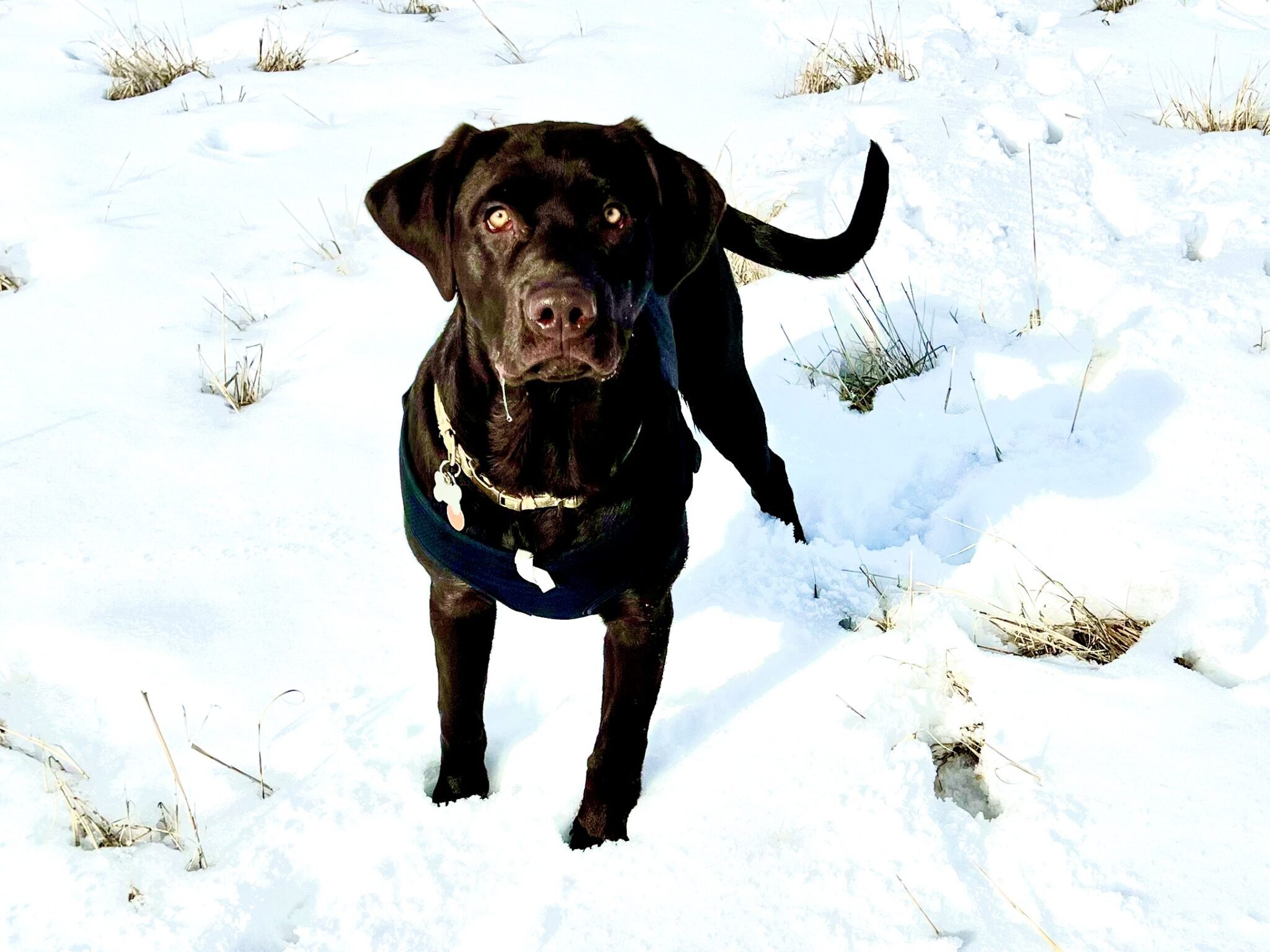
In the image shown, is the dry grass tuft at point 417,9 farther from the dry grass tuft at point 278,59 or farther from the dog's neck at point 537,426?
the dog's neck at point 537,426

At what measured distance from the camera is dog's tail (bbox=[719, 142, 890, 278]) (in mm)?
2885

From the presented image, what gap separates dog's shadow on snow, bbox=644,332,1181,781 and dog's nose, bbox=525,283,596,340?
1.15 metres

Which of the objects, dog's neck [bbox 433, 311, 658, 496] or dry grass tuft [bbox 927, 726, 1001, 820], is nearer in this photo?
dog's neck [bbox 433, 311, 658, 496]

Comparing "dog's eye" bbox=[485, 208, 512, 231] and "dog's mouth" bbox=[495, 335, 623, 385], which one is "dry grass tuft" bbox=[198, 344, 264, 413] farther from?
"dog's mouth" bbox=[495, 335, 623, 385]

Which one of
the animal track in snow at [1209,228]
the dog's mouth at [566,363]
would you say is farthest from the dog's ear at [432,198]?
the animal track in snow at [1209,228]

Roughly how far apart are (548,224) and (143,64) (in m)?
4.78

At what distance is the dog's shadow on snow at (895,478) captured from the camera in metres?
2.78

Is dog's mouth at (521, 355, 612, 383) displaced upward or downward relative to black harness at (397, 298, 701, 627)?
upward

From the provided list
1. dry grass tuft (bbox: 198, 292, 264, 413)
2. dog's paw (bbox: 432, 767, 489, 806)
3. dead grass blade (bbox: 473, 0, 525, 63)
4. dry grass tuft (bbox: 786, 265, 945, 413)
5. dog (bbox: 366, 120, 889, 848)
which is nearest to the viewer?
dog (bbox: 366, 120, 889, 848)

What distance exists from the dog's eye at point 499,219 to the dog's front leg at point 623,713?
73 centimetres

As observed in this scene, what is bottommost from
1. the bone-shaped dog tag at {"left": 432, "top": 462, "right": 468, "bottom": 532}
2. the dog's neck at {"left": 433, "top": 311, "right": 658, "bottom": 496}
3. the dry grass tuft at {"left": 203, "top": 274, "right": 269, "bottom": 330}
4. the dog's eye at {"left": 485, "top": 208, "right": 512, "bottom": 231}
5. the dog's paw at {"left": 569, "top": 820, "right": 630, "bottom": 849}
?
the dry grass tuft at {"left": 203, "top": 274, "right": 269, "bottom": 330}

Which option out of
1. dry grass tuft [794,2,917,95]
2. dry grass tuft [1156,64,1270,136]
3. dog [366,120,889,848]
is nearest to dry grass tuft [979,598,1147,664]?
dog [366,120,889,848]

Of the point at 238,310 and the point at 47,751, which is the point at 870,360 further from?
the point at 47,751

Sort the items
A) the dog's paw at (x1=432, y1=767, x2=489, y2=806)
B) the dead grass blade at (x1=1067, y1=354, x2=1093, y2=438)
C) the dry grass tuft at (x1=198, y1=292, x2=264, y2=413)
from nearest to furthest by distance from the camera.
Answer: the dog's paw at (x1=432, y1=767, x2=489, y2=806) → the dead grass blade at (x1=1067, y1=354, x2=1093, y2=438) → the dry grass tuft at (x1=198, y1=292, x2=264, y2=413)
